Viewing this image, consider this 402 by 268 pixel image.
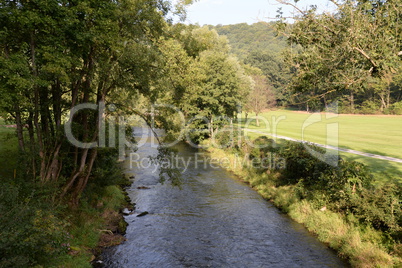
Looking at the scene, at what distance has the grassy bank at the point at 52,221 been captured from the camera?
25.0 feet

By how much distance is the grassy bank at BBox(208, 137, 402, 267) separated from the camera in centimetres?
1193

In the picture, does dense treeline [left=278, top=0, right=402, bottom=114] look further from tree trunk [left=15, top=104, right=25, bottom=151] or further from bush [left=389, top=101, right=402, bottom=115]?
bush [left=389, top=101, right=402, bottom=115]

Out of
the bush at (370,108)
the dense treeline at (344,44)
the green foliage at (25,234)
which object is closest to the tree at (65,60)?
the green foliage at (25,234)

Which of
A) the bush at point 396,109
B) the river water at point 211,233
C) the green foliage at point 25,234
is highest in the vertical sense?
the bush at point 396,109

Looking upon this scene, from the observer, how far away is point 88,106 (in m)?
14.5

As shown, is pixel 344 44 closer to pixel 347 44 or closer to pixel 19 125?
pixel 347 44

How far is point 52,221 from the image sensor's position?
9.10 meters

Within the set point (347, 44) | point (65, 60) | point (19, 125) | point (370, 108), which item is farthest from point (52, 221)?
point (370, 108)

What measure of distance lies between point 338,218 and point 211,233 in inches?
270

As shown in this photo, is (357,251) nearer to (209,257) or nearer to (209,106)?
(209,257)

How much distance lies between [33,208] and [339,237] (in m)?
13.3

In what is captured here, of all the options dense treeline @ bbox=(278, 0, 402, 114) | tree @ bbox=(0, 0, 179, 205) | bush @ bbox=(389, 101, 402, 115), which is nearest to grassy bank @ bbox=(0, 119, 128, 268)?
tree @ bbox=(0, 0, 179, 205)

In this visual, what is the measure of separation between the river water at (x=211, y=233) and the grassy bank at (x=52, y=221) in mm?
1053

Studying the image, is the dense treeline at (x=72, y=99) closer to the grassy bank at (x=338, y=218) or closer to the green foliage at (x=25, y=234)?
the green foliage at (x=25, y=234)
